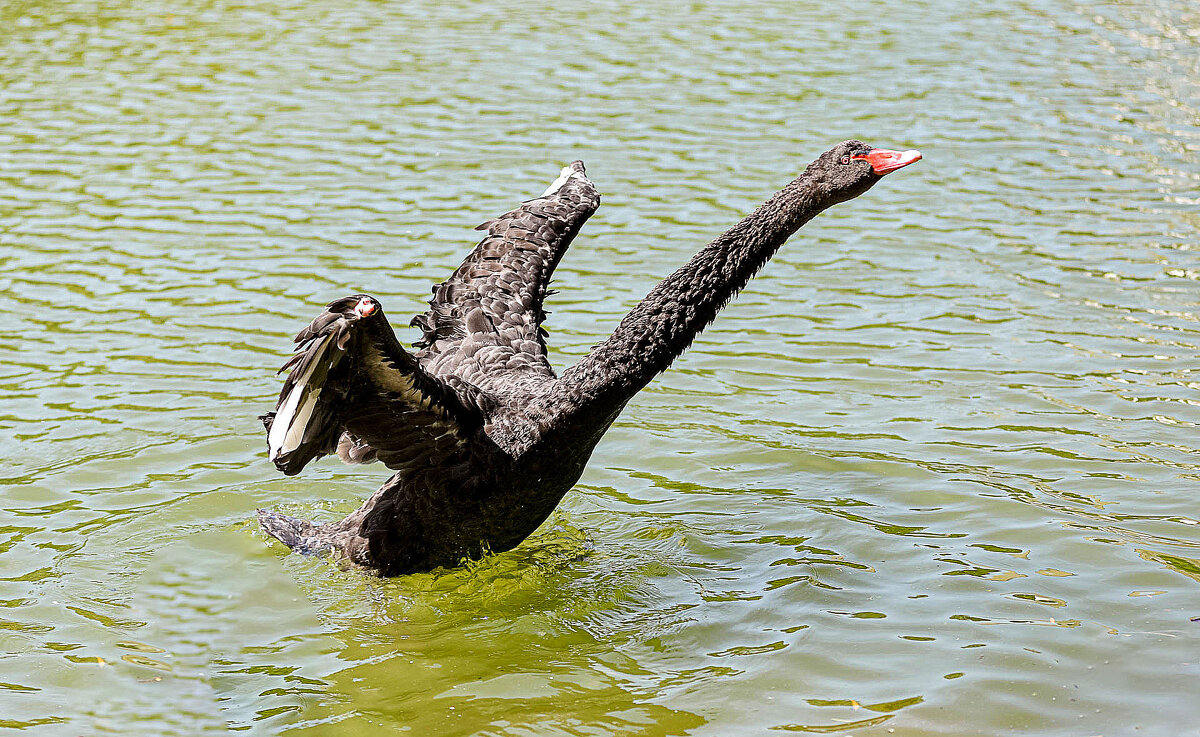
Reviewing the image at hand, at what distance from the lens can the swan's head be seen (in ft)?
18.9

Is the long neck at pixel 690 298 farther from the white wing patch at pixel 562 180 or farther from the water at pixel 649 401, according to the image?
the white wing patch at pixel 562 180

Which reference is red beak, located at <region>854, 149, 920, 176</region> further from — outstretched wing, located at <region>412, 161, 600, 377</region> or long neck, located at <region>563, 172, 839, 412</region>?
outstretched wing, located at <region>412, 161, 600, 377</region>

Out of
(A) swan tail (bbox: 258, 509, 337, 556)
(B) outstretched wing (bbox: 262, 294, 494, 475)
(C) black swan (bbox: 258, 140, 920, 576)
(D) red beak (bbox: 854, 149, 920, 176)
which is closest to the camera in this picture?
(B) outstretched wing (bbox: 262, 294, 494, 475)

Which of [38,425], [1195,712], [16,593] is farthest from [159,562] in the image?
[1195,712]

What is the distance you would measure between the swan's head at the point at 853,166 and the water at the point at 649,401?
6.26ft

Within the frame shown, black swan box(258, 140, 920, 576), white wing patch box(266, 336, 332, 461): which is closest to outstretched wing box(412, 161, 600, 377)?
black swan box(258, 140, 920, 576)

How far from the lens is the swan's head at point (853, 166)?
5.76 m

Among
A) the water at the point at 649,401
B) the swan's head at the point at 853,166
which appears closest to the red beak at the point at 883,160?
the swan's head at the point at 853,166

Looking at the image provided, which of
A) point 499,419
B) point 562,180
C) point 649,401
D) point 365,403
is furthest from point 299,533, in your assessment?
point 562,180

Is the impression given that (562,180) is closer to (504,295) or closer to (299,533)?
(504,295)

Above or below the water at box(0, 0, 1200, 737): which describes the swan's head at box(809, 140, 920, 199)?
above

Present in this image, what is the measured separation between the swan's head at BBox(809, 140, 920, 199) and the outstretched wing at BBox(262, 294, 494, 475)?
1923 mm

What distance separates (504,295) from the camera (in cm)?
728

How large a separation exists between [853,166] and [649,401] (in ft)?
10.0
